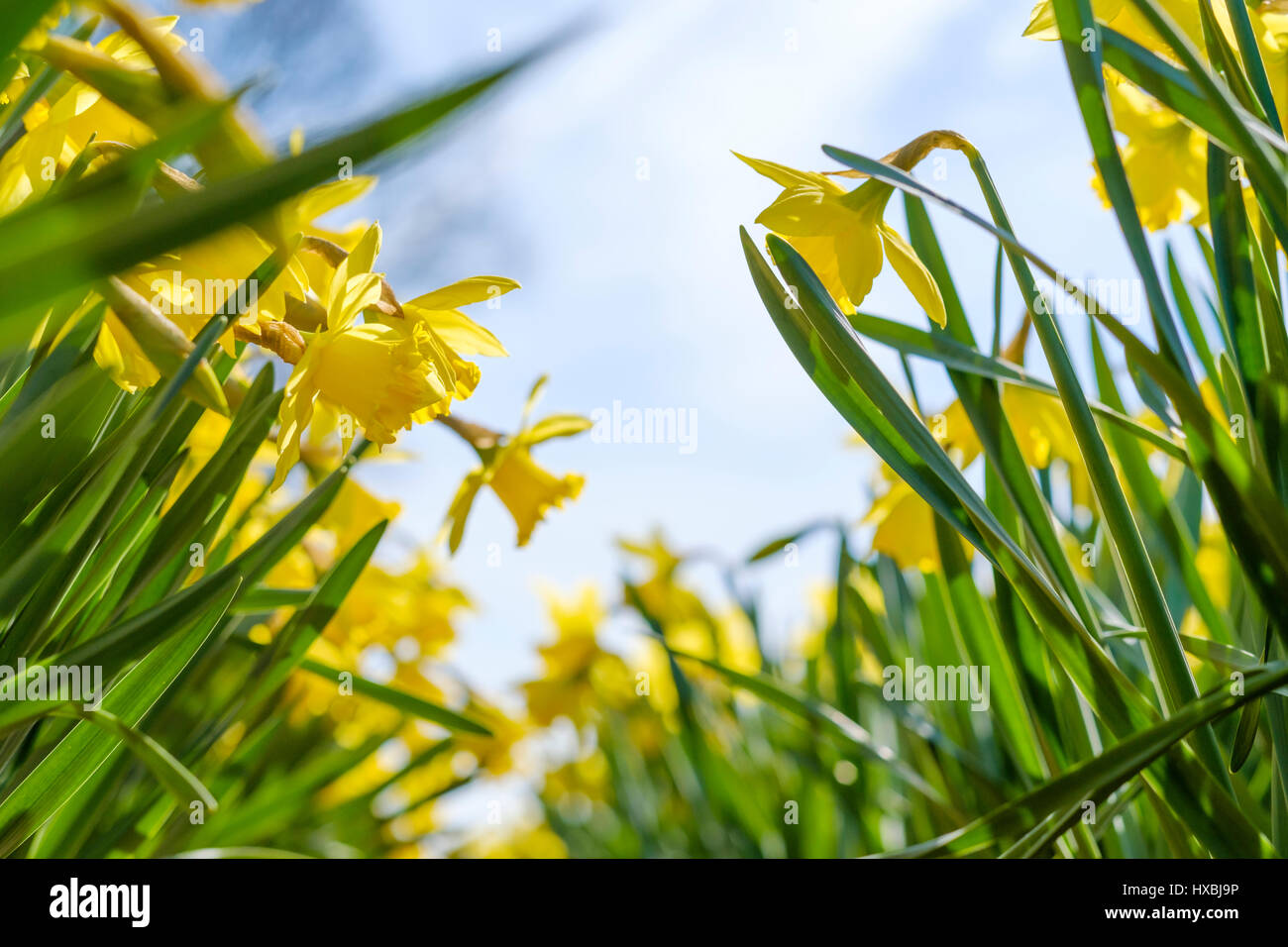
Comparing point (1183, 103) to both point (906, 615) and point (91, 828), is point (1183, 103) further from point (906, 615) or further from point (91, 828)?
point (91, 828)

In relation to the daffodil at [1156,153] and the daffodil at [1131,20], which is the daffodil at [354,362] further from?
the daffodil at [1156,153]

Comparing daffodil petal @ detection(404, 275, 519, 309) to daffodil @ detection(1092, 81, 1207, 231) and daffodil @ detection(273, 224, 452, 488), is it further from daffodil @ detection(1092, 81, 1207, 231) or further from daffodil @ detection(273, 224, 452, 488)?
daffodil @ detection(1092, 81, 1207, 231)

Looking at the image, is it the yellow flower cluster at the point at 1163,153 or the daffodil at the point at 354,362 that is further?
the yellow flower cluster at the point at 1163,153

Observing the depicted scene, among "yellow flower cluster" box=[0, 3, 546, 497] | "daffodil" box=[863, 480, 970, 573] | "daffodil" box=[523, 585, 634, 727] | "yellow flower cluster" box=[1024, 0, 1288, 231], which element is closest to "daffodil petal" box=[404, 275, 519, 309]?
"yellow flower cluster" box=[0, 3, 546, 497]

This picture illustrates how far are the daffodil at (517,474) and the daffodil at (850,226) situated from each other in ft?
0.87

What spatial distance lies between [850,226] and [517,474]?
32cm

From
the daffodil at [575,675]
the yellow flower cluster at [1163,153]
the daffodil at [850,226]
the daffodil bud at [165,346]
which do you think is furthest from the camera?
the daffodil at [575,675]

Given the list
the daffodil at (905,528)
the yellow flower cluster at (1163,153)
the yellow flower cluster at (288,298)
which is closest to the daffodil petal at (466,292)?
the yellow flower cluster at (288,298)

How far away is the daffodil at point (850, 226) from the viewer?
46cm

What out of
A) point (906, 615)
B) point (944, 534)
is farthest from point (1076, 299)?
point (906, 615)

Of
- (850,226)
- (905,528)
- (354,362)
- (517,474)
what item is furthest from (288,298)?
(905,528)

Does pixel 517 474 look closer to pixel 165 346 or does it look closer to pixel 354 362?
pixel 354 362

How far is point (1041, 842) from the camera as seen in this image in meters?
0.37

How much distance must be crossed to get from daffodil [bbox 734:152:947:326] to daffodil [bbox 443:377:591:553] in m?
0.26
